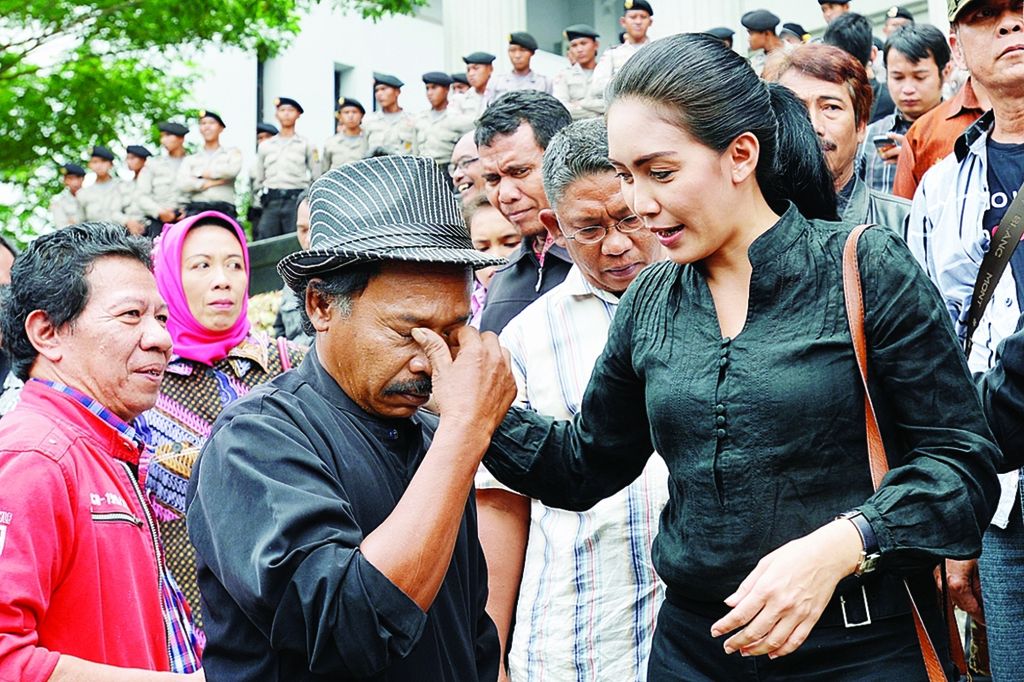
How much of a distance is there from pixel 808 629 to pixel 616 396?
808 millimetres

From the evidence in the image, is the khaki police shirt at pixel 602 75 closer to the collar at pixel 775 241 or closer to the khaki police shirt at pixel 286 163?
the khaki police shirt at pixel 286 163

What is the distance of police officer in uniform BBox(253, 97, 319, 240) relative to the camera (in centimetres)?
1800

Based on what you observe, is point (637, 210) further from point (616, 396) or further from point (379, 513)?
point (379, 513)

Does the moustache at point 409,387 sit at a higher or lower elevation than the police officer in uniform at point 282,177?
higher

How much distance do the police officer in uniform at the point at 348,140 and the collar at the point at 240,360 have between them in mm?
12720

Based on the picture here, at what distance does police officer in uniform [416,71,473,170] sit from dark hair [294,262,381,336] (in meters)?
11.6

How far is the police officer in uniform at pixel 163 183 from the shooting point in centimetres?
1923

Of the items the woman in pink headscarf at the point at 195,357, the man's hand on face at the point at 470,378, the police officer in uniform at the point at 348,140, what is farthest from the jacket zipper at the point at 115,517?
the police officer in uniform at the point at 348,140

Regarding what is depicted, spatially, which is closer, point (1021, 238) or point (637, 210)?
point (637, 210)

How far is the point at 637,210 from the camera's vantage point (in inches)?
101

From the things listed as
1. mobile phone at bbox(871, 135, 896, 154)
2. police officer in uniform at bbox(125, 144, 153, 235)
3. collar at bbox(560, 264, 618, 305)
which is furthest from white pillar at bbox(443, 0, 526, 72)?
collar at bbox(560, 264, 618, 305)

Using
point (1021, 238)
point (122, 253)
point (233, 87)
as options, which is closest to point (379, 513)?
point (122, 253)

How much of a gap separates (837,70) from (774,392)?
8.69ft

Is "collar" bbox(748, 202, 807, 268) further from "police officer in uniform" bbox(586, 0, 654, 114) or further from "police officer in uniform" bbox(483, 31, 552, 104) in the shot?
"police officer in uniform" bbox(483, 31, 552, 104)
